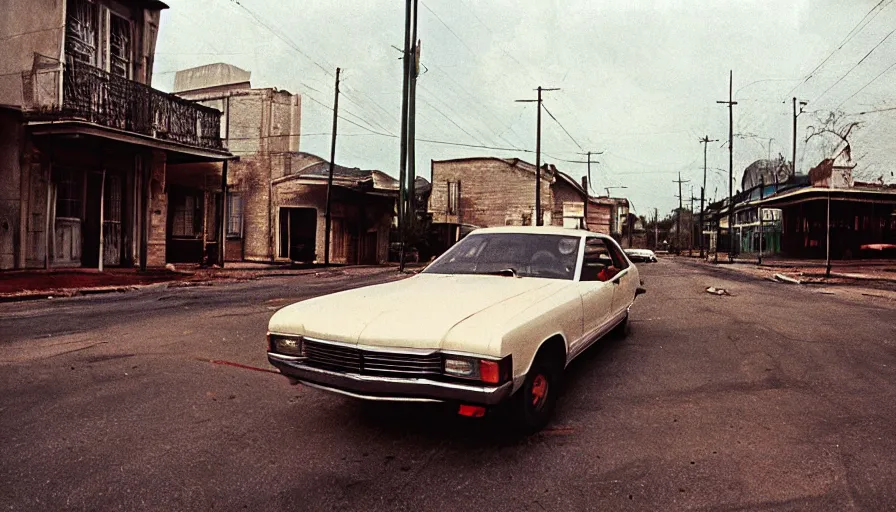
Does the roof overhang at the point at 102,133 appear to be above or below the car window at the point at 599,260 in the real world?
above

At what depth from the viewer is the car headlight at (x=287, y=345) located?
3463 mm

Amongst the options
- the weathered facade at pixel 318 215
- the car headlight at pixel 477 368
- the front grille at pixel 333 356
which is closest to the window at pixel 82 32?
the weathered facade at pixel 318 215

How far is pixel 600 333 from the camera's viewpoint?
5074 mm

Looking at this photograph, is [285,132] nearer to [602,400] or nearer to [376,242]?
[376,242]

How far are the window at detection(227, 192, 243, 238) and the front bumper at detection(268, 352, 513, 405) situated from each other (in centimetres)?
2513

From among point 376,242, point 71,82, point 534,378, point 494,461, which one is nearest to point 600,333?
point 534,378

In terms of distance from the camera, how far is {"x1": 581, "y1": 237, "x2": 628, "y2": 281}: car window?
195 inches

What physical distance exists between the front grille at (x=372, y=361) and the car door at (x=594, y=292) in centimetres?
166

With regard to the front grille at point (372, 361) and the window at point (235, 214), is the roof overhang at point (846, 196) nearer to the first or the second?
the window at point (235, 214)

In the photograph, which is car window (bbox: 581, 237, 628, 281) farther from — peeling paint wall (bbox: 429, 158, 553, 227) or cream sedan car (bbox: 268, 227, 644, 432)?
peeling paint wall (bbox: 429, 158, 553, 227)

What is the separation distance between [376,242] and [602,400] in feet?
82.9

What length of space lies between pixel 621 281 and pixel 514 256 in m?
1.35

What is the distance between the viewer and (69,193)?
13.2 metres

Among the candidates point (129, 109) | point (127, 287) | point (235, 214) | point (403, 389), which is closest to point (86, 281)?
point (127, 287)
